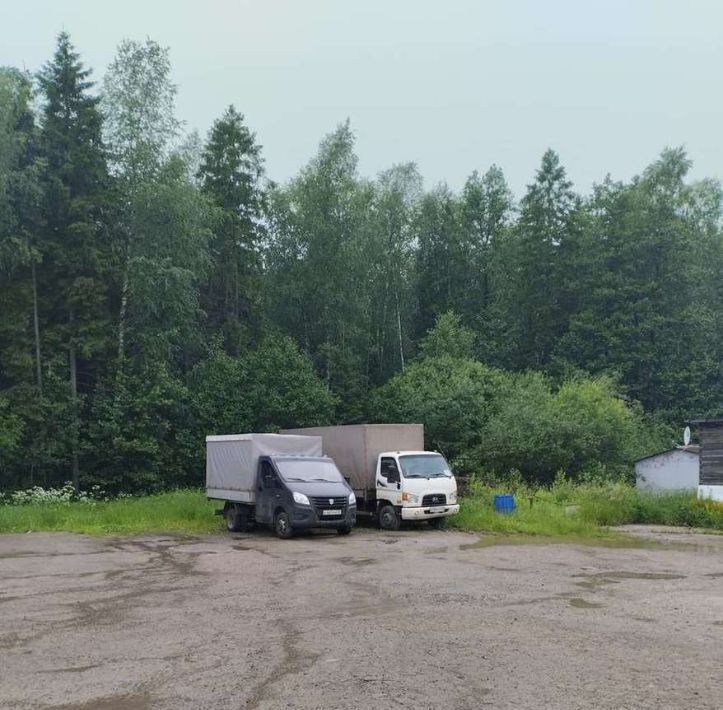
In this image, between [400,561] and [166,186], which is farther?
[166,186]

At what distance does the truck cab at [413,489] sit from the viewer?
2009 centimetres

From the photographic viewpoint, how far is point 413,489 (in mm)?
20094

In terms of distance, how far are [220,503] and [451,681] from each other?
18444 millimetres

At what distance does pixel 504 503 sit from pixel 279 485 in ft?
A: 23.3

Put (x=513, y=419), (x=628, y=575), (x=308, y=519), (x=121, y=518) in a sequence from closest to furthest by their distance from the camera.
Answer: (x=628, y=575) < (x=308, y=519) < (x=121, y=518) < (x=513, y=419)

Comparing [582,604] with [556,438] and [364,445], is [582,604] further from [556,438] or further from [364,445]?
[556,438]

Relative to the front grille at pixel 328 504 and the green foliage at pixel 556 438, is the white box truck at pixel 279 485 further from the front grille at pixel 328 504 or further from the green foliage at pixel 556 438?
the green foliage at pixel 556 438

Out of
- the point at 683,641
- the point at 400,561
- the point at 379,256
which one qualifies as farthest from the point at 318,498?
the point at 379,256

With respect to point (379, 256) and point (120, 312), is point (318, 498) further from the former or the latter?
point (379, 256)

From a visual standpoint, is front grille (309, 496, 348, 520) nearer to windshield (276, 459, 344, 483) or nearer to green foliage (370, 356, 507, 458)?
windshield (276, 459, 344, 483)

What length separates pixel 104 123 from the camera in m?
35.2

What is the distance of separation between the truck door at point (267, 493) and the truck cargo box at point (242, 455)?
0.22 metres

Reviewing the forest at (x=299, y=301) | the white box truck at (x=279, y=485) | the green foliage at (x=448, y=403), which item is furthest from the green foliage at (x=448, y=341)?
the white box truck at (x=279, y=485)

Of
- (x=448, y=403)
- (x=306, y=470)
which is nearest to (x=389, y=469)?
(x=306, y=470)
